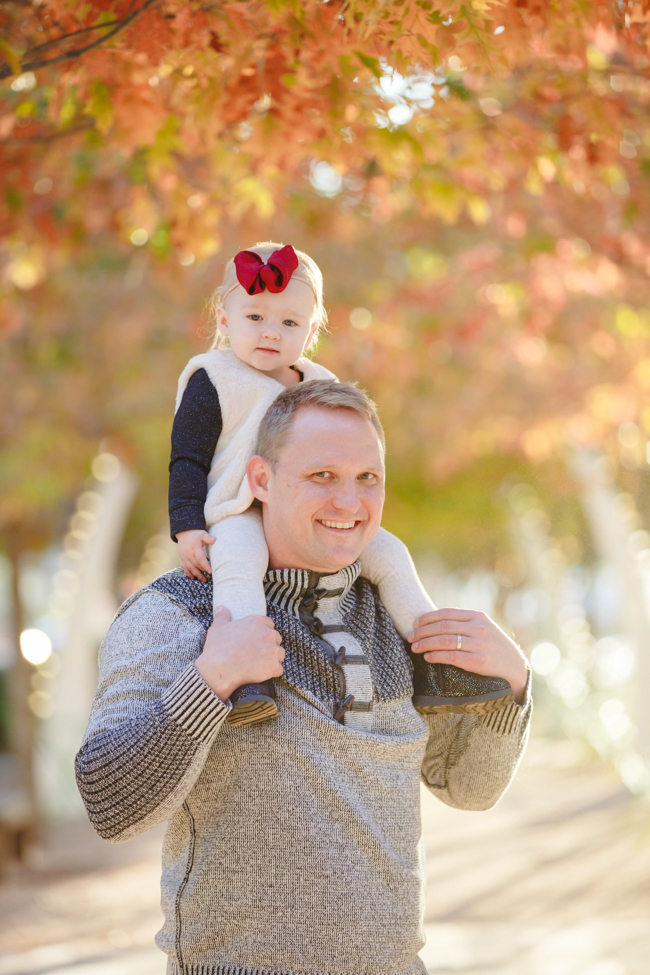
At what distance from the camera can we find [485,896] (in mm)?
7418

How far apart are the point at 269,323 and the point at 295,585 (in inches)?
25.2

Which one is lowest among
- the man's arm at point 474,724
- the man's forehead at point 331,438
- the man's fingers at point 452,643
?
the man's arm at point 474,724

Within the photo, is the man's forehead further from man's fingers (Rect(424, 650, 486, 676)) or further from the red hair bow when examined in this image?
man's fingers (Rect(424, 650, 486, 676))

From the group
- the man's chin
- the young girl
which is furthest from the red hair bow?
the man's chin

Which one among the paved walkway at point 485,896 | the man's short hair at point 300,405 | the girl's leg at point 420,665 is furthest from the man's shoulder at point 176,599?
the paved walkway at point 485,896

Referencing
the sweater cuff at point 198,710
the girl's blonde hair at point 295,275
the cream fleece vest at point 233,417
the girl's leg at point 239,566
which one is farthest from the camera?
the girl's blonde hair at point 295,275

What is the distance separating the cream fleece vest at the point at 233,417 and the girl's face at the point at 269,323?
0.04 metres

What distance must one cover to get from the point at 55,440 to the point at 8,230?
18.4 ft

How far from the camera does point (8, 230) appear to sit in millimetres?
5000

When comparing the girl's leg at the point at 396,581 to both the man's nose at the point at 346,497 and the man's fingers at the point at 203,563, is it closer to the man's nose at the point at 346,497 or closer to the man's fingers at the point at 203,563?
the man's nose at the point at 346,497

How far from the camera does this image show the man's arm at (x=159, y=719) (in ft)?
6.19

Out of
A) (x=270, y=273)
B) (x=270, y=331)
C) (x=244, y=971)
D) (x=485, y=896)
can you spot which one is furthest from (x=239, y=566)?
(x=485, y=896)

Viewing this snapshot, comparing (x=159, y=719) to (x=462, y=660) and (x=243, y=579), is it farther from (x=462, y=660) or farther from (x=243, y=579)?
(x=462, y=660)

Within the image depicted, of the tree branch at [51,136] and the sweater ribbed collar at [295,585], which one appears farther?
the tree branch at [51,136]
